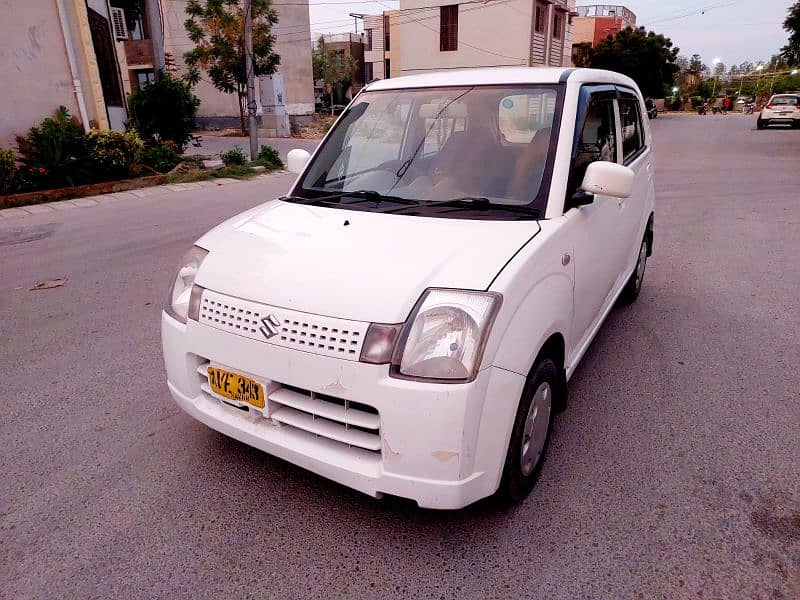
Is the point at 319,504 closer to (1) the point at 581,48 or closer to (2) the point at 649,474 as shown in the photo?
(2) the point at 649,474

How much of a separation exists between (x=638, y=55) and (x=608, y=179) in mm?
44279

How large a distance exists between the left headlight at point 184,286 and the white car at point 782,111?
3075 cm

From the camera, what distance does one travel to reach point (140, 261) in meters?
6.15

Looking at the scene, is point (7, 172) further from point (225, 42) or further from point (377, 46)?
point (377, 46)

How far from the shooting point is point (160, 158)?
40.0 feet

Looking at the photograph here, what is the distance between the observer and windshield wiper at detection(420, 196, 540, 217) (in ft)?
8.44

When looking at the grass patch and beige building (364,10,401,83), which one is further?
beige building (364,10,401,83)

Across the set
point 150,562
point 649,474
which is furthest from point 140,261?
point 649,474

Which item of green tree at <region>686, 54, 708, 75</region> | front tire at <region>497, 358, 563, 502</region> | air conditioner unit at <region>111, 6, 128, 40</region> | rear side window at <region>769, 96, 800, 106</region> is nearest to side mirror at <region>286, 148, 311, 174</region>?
front tire at <region>497, 358, 563, 502</region>

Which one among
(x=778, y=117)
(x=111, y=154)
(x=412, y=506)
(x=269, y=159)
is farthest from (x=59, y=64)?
(x=778, y=117)

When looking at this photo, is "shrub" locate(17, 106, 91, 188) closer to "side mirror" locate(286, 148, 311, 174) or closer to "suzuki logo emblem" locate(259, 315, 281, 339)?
"side mirror" locate(286, 148, 311, 174)

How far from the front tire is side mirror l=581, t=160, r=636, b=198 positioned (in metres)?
0.83

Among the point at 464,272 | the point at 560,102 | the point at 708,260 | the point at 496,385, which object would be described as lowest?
the point at 708,260

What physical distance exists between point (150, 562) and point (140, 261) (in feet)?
15.3
